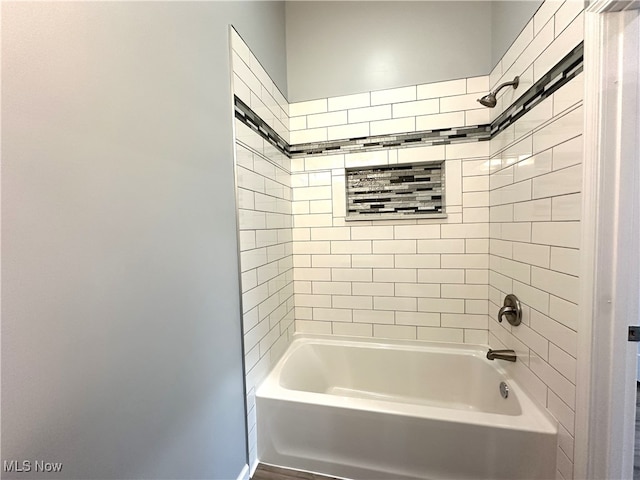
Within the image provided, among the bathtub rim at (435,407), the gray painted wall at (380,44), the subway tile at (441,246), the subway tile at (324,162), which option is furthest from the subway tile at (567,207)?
the subway tile at (324,162)

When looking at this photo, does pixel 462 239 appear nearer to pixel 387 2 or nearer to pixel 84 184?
pixel 387 2

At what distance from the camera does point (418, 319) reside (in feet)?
5.90

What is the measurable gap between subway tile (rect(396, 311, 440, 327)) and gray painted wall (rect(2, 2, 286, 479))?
4.09 ft

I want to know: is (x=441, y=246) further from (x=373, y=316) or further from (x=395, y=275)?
(x=373, y=316)

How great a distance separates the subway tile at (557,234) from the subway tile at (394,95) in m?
1.14

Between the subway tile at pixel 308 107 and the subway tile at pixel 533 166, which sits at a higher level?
the subway tile at pixel 308 107

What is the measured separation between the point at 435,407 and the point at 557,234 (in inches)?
43.9

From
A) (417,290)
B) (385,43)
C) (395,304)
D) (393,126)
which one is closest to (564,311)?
(417,290)

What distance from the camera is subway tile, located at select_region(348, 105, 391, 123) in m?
1.75

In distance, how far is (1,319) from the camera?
451 mm

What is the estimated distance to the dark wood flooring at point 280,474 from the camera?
1.31 m

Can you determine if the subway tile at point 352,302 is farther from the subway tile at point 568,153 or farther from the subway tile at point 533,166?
the subway tile at point 568,153

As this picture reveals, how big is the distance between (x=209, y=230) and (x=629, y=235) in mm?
1523

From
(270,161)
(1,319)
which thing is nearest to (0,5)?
(1,319)
